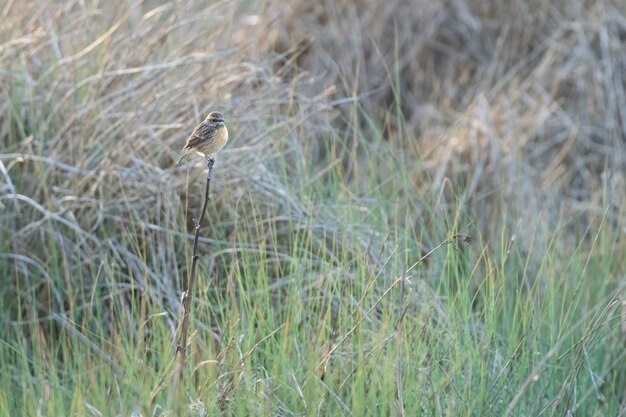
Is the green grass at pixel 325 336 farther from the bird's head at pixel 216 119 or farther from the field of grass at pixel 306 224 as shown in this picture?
the bird's head at pixel 216 119

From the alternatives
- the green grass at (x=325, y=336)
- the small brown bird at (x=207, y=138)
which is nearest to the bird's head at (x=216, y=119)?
the small brown bird at (x=207, y=138)

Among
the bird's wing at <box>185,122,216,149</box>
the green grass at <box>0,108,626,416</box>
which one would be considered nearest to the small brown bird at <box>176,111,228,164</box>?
the bird's wing at <box>185,122,216,149</box>

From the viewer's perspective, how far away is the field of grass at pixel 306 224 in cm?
249

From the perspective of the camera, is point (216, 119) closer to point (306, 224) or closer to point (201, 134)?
point (201, 134)

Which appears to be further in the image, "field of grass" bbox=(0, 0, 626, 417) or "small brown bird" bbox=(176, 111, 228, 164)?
"field of grass" bbox=(0, 0, 626, 417)

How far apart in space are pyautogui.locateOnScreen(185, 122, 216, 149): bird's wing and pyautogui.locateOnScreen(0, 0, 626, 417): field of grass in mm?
376

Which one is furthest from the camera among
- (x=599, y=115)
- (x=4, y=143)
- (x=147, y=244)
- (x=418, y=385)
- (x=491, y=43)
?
(x=491, y=43)

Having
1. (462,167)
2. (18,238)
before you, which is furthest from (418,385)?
(462,167)

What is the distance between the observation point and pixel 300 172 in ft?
11.7

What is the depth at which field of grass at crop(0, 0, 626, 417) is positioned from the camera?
98.0 inches

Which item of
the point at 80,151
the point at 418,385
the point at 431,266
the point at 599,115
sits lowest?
the point at 599,115

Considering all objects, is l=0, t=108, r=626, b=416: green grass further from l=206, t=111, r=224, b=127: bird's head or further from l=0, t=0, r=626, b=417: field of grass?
l=206, t=111, r=224, b=127: bird's head

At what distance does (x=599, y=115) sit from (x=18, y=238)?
2.97m

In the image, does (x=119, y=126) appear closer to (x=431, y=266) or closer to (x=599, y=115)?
(x=431, y=266)
